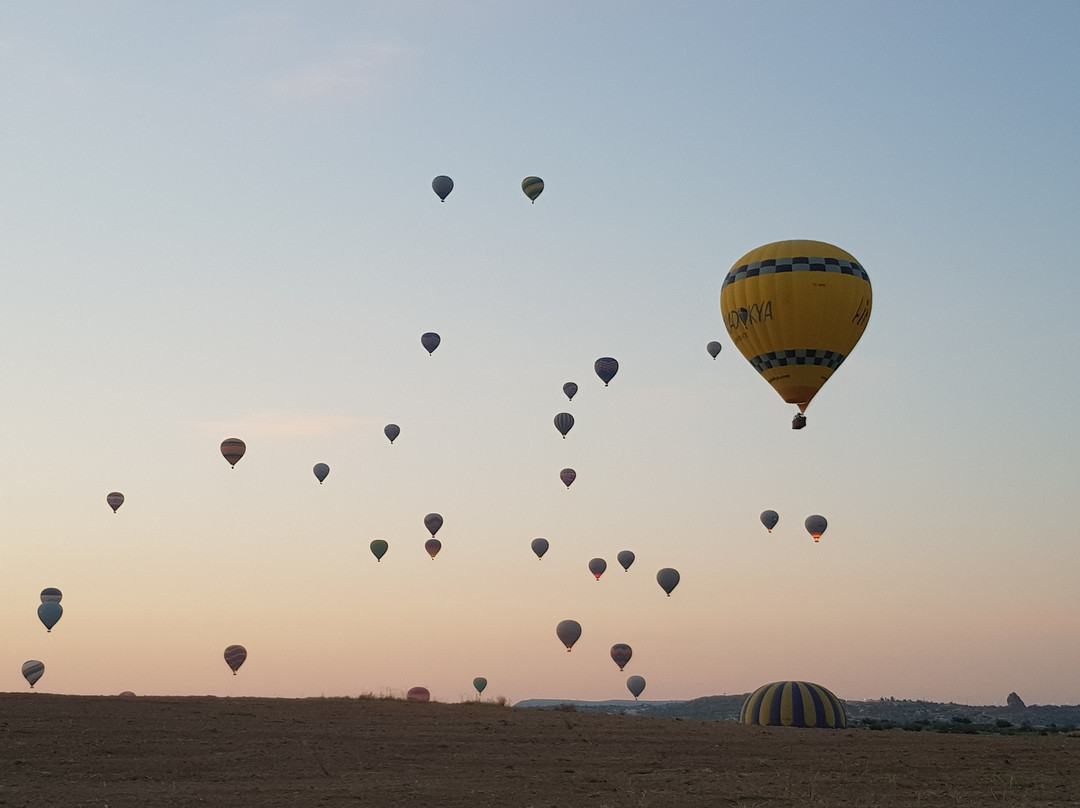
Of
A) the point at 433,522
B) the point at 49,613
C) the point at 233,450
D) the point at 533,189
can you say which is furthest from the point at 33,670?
the point at 533,189

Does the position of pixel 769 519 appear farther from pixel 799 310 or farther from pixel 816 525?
pixel 799 310

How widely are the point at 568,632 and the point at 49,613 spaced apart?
→ 27.1 meters

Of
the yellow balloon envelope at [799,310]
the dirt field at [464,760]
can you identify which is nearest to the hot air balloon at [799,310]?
the yellow balloon envelope at [799,310]

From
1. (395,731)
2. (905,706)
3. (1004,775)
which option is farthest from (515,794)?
(905,706)

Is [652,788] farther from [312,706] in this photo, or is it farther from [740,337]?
[740,337]

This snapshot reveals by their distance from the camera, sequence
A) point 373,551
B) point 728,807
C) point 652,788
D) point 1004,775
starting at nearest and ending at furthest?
point 728,807
point 652,788
point 1004,775
point 373,551

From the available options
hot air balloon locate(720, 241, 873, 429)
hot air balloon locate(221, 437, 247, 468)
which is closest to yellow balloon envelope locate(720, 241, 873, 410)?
hot air balloon locate(720, 241, 873, 429)

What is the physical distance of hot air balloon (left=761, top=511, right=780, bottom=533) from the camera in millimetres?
72125

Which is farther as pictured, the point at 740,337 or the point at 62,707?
the point at 740,337

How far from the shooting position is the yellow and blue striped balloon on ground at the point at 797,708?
38.7 meters

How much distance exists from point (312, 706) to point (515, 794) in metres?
13.3

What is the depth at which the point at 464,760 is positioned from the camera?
29.6m

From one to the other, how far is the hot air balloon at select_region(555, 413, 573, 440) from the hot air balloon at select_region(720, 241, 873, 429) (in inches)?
1229

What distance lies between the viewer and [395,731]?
33.4 meters
